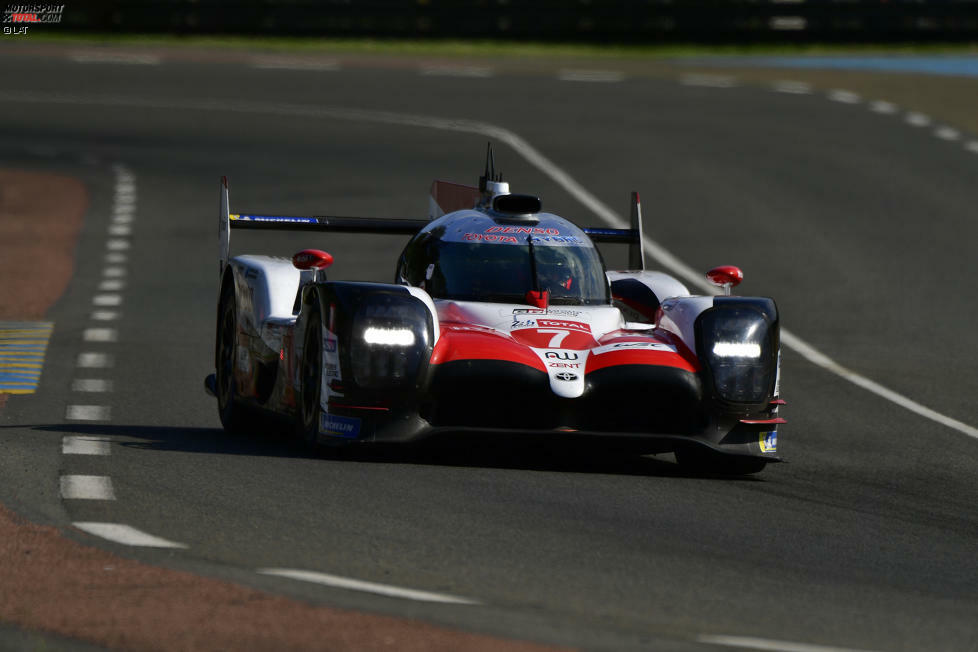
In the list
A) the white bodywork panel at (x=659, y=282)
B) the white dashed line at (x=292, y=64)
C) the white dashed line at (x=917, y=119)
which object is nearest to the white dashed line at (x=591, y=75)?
the white dashed line at (x=292, y=64)

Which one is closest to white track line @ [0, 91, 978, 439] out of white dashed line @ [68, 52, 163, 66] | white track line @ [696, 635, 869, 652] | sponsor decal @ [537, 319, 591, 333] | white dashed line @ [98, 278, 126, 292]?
white dashed line @ [68, 52, 163, 66]

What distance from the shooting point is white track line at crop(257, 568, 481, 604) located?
6730 millimetres

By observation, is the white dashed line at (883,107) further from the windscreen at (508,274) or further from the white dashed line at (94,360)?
the windscreen at (508,274)

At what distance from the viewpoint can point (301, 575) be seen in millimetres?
6992

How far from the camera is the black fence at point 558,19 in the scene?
43.2 meters

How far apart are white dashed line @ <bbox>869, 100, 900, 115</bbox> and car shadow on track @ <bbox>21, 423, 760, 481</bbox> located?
2673cm

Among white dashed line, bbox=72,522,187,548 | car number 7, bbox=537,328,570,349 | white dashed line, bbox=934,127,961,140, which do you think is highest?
car number 7, bbox=537,328,570,349

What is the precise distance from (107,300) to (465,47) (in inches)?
1020

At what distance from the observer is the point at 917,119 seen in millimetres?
36250

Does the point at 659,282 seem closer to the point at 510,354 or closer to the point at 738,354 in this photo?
the point at 738,354

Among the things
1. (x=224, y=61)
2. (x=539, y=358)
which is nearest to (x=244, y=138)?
(x=224, y=61)

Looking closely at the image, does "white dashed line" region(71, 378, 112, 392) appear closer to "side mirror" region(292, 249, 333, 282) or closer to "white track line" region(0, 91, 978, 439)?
"side mirror" region(292, 249, 333, 282)

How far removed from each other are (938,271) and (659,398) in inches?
551

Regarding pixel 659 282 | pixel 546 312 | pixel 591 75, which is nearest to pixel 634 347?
pixel 546 312
